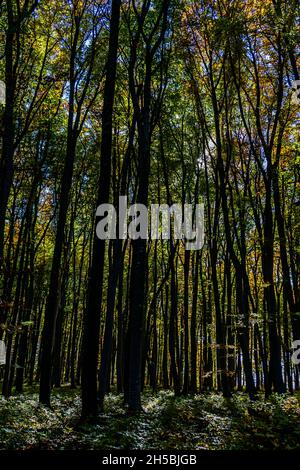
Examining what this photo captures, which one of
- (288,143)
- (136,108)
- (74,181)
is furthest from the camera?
(74,181)

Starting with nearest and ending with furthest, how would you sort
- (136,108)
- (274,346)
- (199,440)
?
→ (199,440) < (136,108) < (274,346)

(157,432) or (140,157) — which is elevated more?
(140,157)

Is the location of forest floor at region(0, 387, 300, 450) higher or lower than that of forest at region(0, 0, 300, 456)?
lower

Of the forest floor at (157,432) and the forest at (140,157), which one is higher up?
the forest at (140,157)

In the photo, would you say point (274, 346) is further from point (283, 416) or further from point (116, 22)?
point (116, 22)

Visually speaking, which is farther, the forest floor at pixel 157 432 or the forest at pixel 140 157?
the forest at pixel 140 157

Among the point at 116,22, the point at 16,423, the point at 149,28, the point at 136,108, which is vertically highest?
the point at 149,28

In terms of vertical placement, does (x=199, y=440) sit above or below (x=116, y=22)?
below

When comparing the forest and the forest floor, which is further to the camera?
the forest

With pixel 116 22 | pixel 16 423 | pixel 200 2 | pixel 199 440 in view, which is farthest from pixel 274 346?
pixel 200 2

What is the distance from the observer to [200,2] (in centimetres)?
1561

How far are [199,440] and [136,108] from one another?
9551mm

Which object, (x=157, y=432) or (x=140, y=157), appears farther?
(x=140, y=157)
